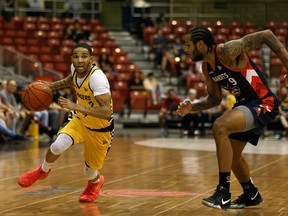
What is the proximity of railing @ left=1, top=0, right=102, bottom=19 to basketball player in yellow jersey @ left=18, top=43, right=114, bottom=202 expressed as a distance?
1830 centimetres

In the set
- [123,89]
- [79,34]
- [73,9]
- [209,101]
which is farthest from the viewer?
[73,9]

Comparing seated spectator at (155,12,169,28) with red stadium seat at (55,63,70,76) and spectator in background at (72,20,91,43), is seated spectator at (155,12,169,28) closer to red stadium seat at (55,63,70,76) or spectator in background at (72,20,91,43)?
spectator in background at (72,20,91,43)

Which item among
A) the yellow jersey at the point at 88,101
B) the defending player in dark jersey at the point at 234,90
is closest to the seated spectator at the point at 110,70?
the yellow jersey at the point at 88,101

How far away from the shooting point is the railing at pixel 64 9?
25.6m

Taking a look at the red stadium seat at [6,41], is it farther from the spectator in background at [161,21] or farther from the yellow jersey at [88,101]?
the yellow jersey at [88,101]

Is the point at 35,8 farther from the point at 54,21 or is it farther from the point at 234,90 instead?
the point at 234,90

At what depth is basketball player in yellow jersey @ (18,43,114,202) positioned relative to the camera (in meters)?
7.05

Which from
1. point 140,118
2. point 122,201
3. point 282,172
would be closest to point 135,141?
point 140,118

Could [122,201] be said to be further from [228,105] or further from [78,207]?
[228,105]

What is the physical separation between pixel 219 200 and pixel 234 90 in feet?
3.14

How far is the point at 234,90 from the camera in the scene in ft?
22.2

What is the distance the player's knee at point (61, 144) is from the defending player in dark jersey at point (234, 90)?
1382 millimetres

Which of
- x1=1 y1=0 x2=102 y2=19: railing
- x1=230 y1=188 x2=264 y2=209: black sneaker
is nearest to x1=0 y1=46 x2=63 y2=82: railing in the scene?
x1=1 y1=0 x2=102 y2=19: railing

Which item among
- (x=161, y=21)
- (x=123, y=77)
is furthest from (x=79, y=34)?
(x=161, y=21)
